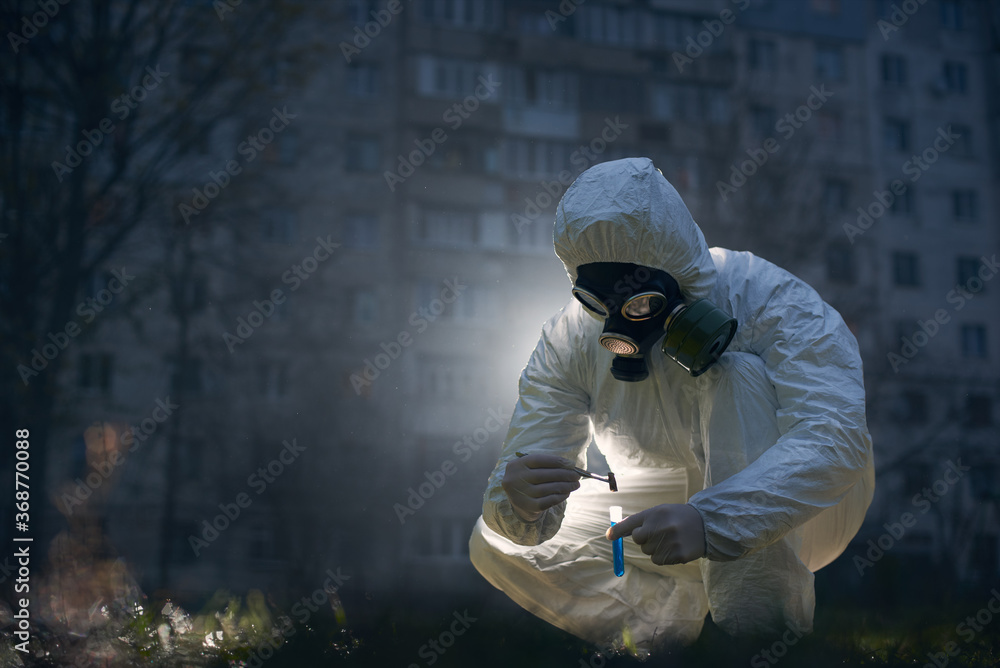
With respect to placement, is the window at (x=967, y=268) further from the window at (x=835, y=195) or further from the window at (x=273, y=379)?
the window at (x=273, y=379)

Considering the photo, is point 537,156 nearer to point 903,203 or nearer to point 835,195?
point 835,195

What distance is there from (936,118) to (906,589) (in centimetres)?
419

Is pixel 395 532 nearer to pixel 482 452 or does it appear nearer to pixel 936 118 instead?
pixel 482 452

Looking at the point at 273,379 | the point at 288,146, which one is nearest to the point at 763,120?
the point at 288,146

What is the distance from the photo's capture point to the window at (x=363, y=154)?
574cm

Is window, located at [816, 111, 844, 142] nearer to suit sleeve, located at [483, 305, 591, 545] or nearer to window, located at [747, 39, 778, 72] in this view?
window, located at [747, 39, 778, 72]

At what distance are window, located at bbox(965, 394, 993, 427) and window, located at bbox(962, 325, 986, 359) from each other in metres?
0.31

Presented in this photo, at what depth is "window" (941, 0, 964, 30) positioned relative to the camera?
5.37m

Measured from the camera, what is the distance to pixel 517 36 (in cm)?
516

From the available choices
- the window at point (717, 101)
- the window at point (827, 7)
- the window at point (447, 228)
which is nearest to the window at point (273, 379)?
the window at point (447, 228)

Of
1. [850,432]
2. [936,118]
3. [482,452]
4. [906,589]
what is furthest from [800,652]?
[936,118]

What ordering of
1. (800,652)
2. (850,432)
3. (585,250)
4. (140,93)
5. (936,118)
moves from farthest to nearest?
(936,118)
(140,93)
(585,250)
(850,432)
(800,652)

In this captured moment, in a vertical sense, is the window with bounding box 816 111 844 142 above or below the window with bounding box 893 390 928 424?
above

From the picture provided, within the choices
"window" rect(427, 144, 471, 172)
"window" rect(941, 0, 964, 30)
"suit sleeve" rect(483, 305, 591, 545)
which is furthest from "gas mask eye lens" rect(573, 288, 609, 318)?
"window" rect(941, 0, 964, 30)
